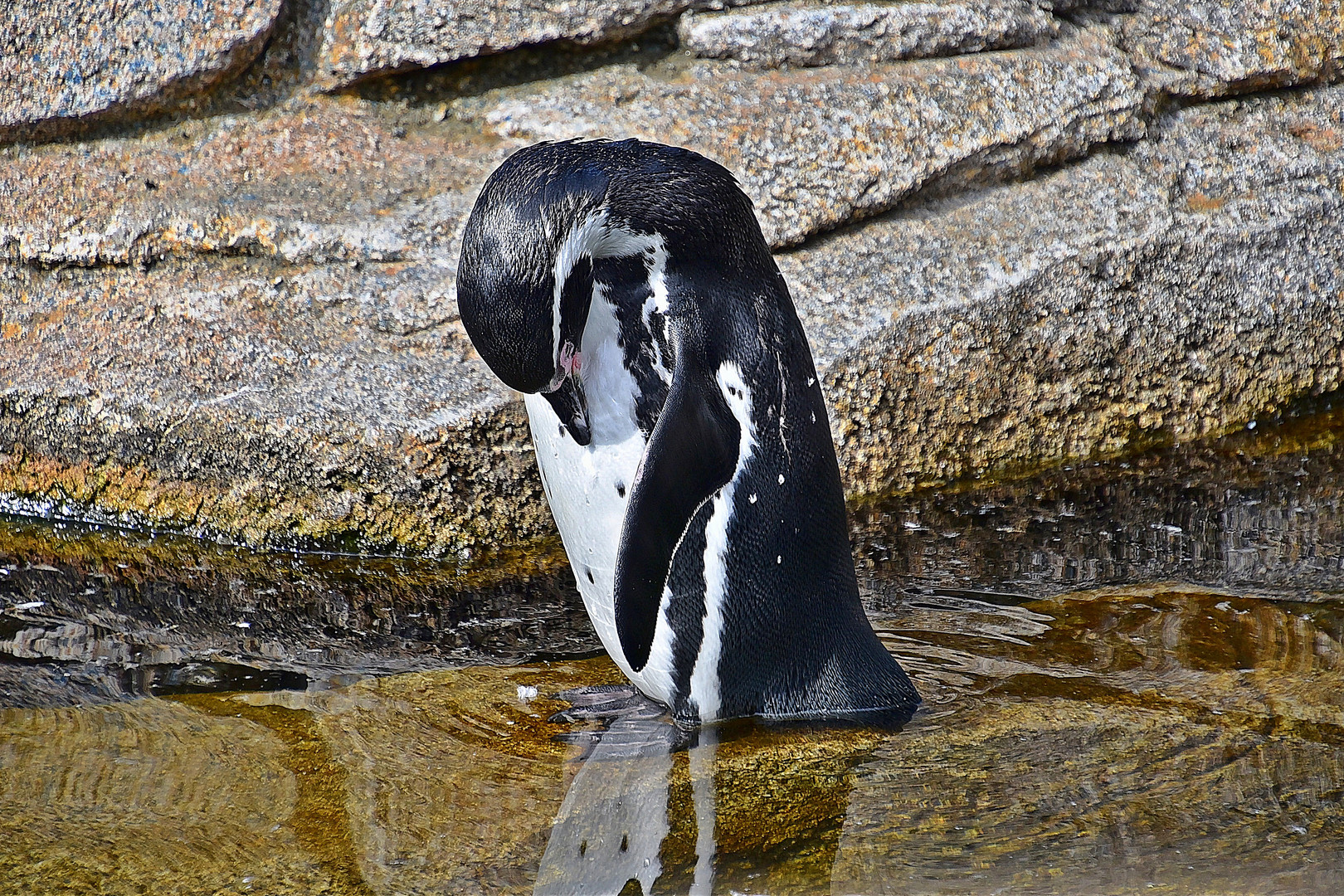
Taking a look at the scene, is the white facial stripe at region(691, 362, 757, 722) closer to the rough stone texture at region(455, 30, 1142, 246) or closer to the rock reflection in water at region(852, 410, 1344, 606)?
the rock reflection in water at region(852, 410, 1344, 606)

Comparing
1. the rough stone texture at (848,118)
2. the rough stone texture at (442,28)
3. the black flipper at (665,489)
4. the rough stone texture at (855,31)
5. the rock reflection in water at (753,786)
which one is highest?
the rough stone texture at (442,28)

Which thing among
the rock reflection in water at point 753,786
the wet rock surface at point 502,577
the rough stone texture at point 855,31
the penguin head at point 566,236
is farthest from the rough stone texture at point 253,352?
the penguin head at point 566,236

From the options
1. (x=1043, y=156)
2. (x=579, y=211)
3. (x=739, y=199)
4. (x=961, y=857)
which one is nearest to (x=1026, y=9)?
(x=1043, y=156)

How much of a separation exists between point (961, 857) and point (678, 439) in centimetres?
73

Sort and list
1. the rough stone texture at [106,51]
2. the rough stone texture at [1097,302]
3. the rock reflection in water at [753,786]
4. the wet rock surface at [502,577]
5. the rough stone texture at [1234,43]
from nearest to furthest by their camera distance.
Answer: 1. the rock reflection in water at [753,786]
2. the wet rock surface at [502,577]
3. the rough stone texture at [1097,302]
4. the rough stone texture at [106,51]
5. the rough stone texture at [1234,43]

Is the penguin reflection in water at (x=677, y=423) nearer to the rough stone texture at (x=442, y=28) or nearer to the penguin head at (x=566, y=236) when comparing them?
the penguin head at (x=566, y=236)

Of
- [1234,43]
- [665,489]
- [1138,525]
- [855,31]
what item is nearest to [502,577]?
[665,489]

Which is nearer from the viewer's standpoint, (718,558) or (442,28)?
(718,558)

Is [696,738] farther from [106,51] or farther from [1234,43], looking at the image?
[1234,43]

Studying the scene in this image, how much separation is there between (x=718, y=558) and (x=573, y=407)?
357 mm

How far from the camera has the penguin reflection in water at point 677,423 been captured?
1846mm

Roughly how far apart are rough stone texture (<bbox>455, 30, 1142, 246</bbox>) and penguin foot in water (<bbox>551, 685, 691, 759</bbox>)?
1.64 meters

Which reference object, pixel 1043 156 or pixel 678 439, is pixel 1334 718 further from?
pixel 1043 156

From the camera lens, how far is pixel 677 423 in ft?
6.38
